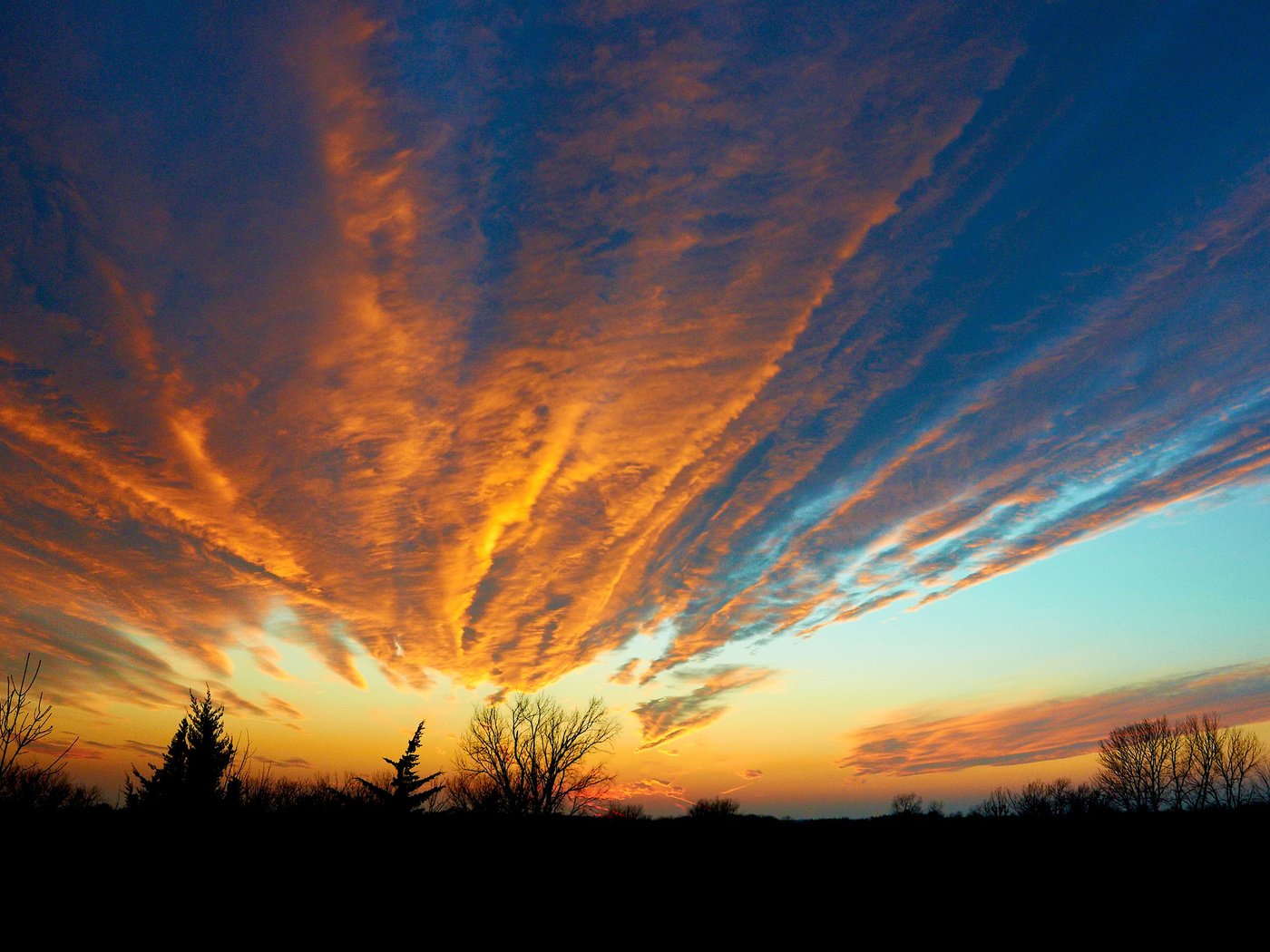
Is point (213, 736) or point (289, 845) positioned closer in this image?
point (289, 845)

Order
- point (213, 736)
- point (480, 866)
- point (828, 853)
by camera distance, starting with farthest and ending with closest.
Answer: point (213, 736) → point (828, 853) → point (480, 866)

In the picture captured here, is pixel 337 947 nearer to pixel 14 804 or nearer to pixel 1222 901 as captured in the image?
pixel 1222 901

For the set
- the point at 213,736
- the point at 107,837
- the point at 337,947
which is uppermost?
the point at 213,736

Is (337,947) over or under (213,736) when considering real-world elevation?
under

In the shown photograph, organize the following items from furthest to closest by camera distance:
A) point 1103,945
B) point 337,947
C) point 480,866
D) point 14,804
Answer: point 14,804 → point 480,866 → point 337,947 → point 1103,945

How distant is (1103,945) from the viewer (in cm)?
1135

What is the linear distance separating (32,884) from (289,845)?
570cm

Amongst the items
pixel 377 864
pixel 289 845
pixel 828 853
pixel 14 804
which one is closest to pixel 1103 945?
pixel 828 853

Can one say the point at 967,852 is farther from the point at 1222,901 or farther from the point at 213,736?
the point at 213,736

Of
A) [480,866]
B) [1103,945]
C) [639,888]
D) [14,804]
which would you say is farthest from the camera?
[14,804]

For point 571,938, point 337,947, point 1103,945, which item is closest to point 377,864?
point 337,947

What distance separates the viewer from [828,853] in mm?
19312

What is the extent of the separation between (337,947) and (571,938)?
485cm

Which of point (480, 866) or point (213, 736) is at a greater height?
point (213, 736)
